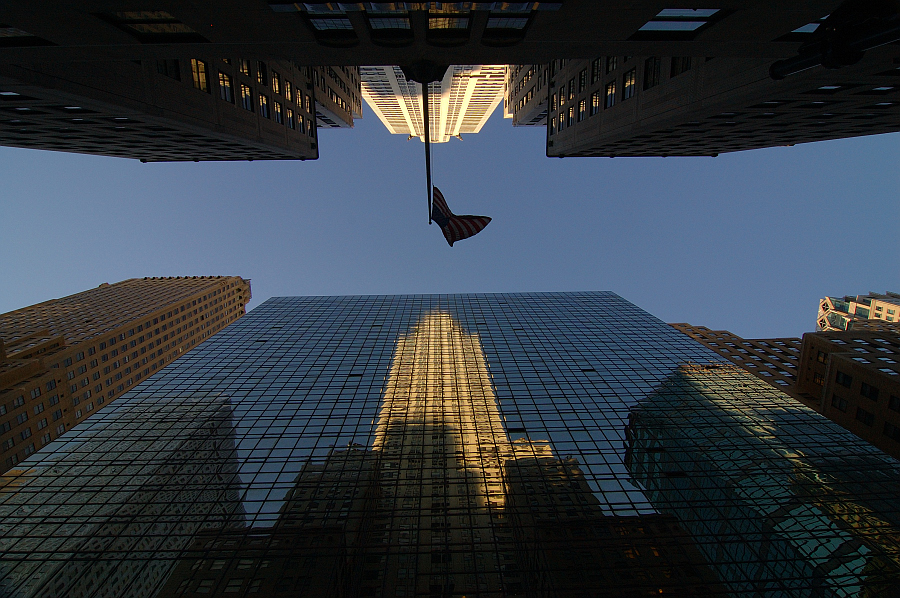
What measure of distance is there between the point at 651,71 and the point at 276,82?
38309 millimetres

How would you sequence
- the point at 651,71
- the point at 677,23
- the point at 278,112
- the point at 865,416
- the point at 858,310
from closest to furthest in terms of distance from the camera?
the point at 677,23, the point at 651,71, the point at 865,416, the point at 278,112, the point at 858,310

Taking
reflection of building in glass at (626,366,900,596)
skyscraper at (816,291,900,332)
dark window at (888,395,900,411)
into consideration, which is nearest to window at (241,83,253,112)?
reflection of building in glass at (626,366,900,596)

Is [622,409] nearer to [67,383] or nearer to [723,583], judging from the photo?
[723,583]

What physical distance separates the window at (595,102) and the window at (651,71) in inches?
317

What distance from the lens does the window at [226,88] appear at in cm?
3444

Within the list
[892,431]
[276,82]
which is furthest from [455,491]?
[276,82]

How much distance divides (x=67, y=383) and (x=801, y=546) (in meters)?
89.9

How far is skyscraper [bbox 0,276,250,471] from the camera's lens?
5581 cm

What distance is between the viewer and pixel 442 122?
15662cm

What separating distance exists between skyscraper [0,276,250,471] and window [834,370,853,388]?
80796 millimetres

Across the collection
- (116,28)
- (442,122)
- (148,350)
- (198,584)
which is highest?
(442,122)

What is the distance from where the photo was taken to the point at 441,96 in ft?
410

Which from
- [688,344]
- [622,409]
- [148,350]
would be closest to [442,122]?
[148,350]

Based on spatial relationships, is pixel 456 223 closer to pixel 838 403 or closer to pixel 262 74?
pixel 262 74
